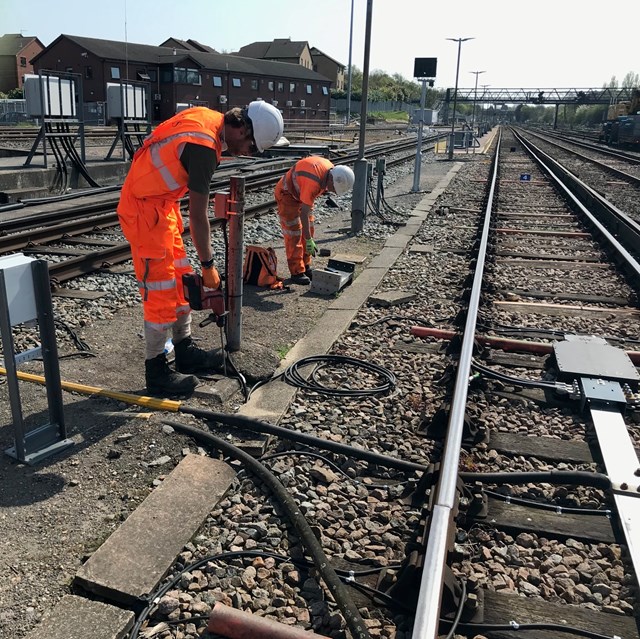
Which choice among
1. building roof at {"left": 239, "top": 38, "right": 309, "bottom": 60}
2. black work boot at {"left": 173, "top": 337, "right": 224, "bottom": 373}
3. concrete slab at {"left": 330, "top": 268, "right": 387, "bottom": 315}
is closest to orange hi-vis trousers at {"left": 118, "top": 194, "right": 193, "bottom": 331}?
black work boot at {"left": 173, "top": 337, "right": 224, "bottom": 373}

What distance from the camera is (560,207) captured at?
15.4 m

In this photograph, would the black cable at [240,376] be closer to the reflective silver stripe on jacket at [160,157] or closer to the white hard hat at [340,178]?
the reflective silver stripe on jacket at [160,157]

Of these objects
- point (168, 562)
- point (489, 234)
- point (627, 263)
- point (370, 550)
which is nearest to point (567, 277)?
point (627, 263)

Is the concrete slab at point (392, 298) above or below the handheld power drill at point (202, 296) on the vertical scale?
below

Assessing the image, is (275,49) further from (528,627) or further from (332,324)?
(528,627)

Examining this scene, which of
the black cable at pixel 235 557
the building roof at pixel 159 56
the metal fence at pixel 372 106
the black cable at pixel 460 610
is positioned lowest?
the black cable at pixel 235 557

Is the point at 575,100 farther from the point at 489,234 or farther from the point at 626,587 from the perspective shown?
the point at 626,587

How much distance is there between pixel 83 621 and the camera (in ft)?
8.18

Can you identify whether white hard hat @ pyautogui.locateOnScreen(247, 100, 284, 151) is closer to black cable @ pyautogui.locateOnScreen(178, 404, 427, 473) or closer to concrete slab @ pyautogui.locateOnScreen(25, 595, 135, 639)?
black cable @ pyautogui.locateOnScreen(178, 404, 427, 473)

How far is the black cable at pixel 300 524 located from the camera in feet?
8.39

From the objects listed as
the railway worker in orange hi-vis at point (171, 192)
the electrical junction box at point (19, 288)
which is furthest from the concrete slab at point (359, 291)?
the electrical junction box at point (19, 288)

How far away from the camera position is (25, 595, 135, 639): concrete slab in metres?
2.43

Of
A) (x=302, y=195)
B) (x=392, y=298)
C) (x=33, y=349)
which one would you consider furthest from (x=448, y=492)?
(x=302, y=195)

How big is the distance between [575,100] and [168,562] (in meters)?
114
